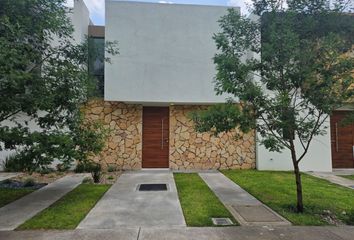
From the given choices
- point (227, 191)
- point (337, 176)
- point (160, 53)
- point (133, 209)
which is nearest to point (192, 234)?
point (133, 209)

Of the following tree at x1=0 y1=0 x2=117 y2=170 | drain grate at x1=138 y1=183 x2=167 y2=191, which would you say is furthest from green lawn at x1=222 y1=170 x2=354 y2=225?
tree at x1=0 y1=0 x2=117 y2=170

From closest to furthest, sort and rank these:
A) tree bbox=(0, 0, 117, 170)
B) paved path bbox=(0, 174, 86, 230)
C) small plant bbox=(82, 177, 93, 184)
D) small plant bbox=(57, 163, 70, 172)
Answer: paved path bbox=(0, 174, 86, 230) → tree bbox=(0, 0, 117, 170) → small plant bbox=(57, 163, 70, 172) → small plant bbox=(82, 177, 93, 184)

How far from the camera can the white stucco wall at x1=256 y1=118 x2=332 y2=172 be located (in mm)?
11844

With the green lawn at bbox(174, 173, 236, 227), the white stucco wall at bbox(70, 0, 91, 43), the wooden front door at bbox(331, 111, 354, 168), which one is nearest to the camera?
the green lawn at bbox(174, 173, 236, 227)

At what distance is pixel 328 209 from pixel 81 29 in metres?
10.4

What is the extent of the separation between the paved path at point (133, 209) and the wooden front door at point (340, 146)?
26.7 feet

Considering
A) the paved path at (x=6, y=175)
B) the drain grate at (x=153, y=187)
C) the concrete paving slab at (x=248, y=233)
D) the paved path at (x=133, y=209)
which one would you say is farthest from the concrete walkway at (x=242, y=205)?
the paved path at (x=6, y=175)

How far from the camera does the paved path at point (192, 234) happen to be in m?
4.50

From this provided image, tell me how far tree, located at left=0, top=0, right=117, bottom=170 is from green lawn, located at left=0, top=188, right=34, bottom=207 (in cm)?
116

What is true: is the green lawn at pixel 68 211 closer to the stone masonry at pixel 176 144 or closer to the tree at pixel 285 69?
the tree at pixel 285 69

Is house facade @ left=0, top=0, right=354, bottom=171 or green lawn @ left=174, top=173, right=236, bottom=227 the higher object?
house facade @ left=0, top=0, right=354, bottom=171

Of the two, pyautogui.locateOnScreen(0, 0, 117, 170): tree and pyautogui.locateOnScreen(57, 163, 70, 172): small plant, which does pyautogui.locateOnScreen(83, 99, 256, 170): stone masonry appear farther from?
pyautogui.locateOnScreen(57, 163, 70, 172): small plant

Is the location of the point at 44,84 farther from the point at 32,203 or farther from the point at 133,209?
the point at 133,209

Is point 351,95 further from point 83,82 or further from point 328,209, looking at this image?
point 83,82
